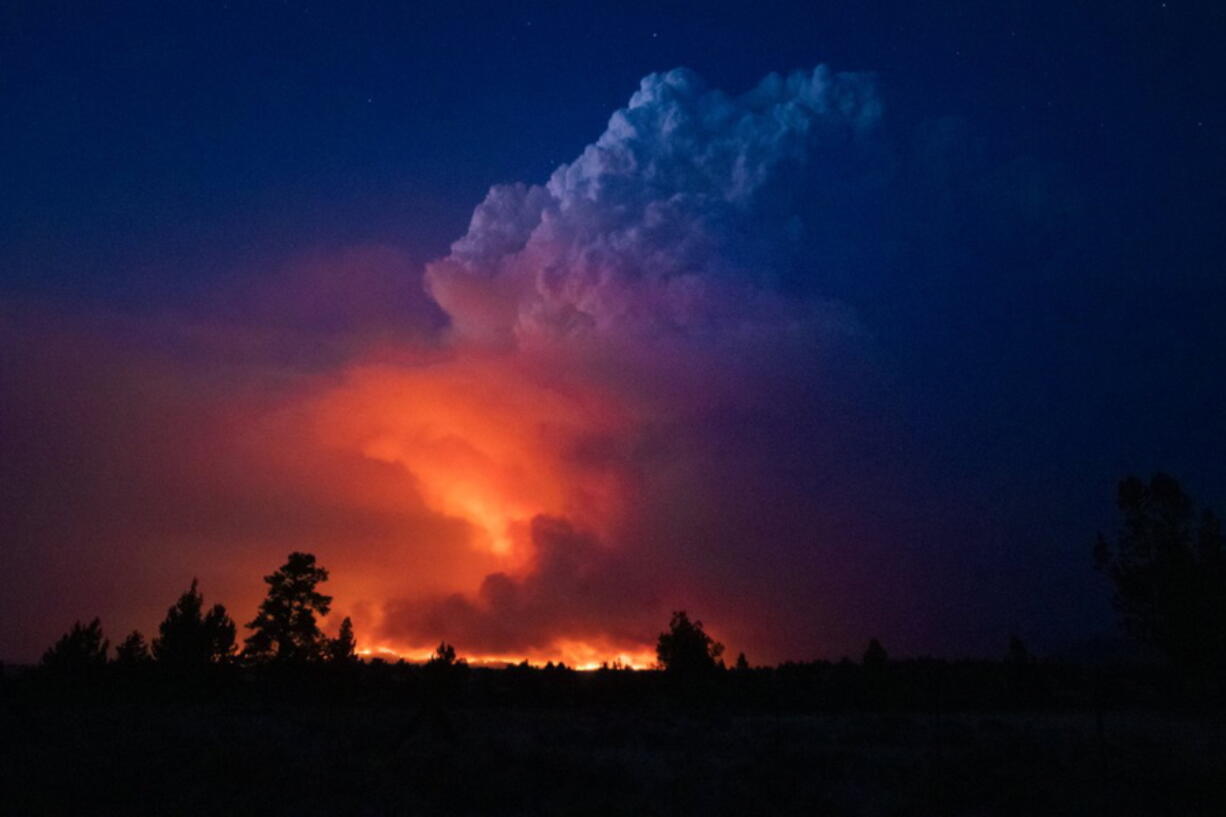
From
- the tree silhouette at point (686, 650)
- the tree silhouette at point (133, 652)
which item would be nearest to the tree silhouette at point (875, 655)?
the tree silhouette at point (686, 650)

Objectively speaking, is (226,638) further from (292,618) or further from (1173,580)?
(1173,580)

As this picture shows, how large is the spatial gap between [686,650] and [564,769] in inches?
1568

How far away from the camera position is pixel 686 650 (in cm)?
5738

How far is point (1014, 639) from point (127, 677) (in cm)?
6528

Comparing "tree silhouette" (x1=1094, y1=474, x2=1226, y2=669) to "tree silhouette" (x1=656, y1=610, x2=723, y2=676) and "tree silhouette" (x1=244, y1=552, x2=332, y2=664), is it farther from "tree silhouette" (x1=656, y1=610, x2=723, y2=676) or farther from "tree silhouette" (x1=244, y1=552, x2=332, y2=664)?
"tree silhouette" (x1=244, y1=552, x2=332, y2=664)

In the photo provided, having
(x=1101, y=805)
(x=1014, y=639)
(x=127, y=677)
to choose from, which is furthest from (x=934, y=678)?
(x=127, y=677)

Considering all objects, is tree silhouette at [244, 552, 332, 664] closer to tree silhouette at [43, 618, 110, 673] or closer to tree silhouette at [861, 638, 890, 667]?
tree silhouette at [43, 618, 110, 673]

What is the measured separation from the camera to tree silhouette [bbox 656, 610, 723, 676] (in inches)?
2168

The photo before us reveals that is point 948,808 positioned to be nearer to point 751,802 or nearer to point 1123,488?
point 751,802

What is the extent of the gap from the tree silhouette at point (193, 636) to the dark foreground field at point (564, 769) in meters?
17.4

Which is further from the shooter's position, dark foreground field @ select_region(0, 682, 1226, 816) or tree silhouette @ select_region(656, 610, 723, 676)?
tree silhouette @ select_region(656, 610, 723, 676)

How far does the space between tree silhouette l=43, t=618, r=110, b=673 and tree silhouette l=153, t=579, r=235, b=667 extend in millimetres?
3155

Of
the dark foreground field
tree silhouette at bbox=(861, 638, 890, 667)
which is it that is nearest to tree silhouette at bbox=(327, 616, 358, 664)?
the dark foreground field

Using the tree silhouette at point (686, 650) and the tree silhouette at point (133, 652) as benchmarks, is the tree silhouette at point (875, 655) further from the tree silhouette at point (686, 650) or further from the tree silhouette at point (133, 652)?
the tree silhouette at point (133, 652)
